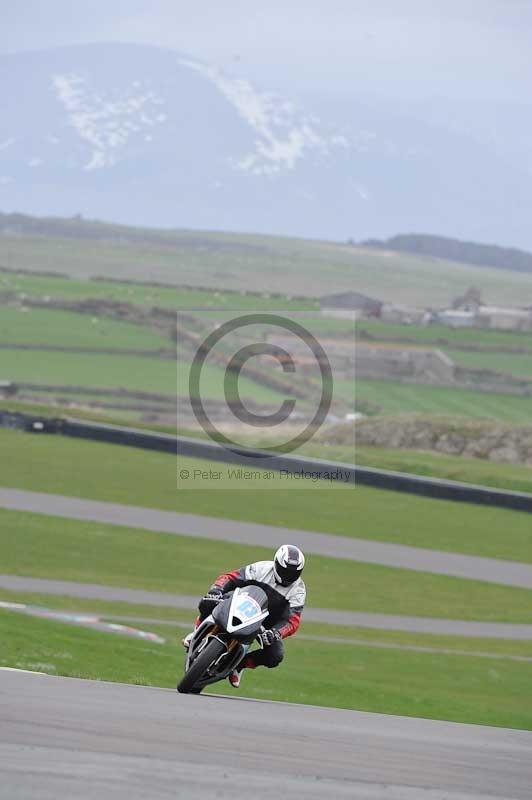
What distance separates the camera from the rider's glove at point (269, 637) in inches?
466

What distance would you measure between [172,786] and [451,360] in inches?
3624

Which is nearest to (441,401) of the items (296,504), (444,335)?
(444,335)

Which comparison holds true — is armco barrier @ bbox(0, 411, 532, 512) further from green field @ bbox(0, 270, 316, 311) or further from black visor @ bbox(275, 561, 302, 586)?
green field @ bbox(0, 270, 316, 311)

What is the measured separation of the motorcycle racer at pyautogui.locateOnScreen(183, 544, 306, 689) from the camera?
11906 mm

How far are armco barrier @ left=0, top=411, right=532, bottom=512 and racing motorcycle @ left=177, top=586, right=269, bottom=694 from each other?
2657 centimetres

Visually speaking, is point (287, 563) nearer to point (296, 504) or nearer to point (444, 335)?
point (296, 504)

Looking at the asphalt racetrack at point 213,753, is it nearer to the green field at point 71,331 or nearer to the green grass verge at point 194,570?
the green grass verge at point 194,570

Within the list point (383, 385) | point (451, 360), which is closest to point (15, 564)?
point (383, 385)

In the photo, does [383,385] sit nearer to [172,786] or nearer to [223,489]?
[223,489]

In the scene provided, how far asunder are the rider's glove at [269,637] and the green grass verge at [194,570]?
12246 mm

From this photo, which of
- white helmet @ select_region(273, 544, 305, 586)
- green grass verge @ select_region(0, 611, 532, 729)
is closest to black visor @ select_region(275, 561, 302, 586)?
white helmet @ select_region(273, 544, 305, 586)

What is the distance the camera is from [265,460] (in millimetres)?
40656

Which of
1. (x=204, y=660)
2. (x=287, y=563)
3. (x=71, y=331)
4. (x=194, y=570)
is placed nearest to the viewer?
(x=204, y=660)

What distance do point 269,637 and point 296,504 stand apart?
78.6 ft
